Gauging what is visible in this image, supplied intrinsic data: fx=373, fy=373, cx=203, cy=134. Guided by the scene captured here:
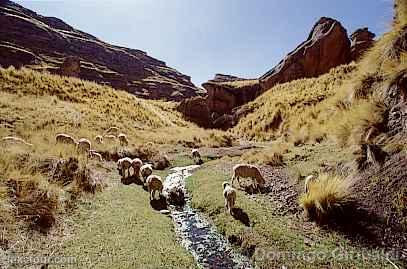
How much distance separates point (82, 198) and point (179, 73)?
15211 centimetres

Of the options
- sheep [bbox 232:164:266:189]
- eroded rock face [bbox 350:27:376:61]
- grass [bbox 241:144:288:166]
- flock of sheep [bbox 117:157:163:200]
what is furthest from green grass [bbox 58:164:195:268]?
eroded rock face [bbox 350:27:376:61]

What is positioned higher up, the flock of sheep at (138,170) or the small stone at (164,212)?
the flock of sheep at (138,170)

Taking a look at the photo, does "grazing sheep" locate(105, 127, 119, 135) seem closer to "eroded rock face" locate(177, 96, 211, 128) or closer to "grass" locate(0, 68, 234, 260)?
"grass" locate(0, 68, 234, 260)

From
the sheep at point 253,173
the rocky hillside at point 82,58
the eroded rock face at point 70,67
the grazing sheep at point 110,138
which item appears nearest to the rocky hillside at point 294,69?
the eroded rock face at point 70,67

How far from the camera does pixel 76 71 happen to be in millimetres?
72562

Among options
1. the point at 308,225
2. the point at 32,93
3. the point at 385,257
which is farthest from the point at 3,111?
the point at 385,257

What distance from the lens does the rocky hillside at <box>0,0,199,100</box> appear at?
342 feet

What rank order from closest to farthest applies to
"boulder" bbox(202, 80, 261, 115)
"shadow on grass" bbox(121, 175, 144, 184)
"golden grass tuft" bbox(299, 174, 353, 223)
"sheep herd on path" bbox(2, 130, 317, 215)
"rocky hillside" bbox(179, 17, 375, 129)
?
"golden grass tuft" bbox(299, 174, 353, 223)
"sheep herd on path" bbox(2, 130, 317, 215)
"shadow on grass" bbox(121, 175, 144, 184)
"rocky hillside" bbox(179, 17, 375, 129)
"boulder" bbox(202, 80, 261, 115)

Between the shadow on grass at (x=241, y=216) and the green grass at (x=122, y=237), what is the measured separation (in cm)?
222

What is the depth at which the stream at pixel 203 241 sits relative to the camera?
10.0 m

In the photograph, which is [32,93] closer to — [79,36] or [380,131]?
[380,131]

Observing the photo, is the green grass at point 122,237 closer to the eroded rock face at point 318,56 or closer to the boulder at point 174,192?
the boulder at point 174,192

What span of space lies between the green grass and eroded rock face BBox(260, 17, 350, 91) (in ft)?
157

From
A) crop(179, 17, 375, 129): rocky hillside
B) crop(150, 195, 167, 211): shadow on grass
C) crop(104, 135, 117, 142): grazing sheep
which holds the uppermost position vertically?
crop(179, 17, 375, 129): rocky hillside
